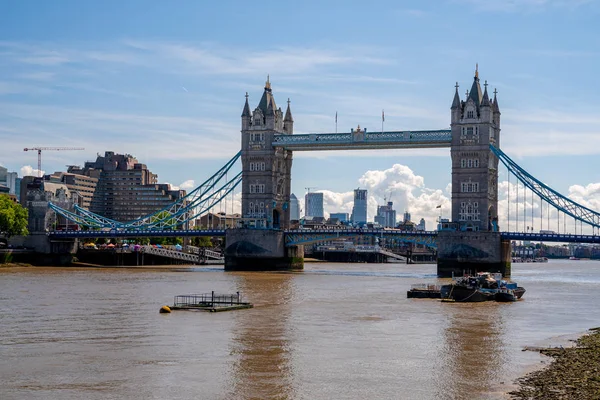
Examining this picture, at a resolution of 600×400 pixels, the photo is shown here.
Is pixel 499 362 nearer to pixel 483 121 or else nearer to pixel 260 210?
pixel 483 121

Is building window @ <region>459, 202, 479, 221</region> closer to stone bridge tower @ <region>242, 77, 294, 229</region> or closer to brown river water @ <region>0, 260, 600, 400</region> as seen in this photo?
stone bridge tower @ <region>242, 77, 294, 229</region>

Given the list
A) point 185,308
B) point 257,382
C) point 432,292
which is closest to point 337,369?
point 257,382

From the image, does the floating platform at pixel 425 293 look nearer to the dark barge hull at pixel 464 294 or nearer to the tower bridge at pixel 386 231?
the dark barge hull at pixel 464 294

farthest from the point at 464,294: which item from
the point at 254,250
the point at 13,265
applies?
the point at 13,265

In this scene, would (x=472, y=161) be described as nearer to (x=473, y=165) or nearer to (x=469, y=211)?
(x=473, y=165)

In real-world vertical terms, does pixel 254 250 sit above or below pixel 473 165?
below

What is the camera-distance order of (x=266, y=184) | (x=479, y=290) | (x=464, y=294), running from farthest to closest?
(x=266, y=184) < (x=479, y=290) < (x=464, y=294)

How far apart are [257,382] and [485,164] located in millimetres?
79171

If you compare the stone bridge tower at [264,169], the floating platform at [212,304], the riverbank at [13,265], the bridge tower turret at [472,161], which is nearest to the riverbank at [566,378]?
the floating platform at [212,304]

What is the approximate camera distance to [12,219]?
112312 mm

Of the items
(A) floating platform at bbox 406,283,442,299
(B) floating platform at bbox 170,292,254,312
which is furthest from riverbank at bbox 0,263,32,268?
(A) floating platform at bbox 406,283,442,299

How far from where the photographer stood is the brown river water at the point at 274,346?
3000 cm

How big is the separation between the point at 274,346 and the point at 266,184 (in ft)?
263

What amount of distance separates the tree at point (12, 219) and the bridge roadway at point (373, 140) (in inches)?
1350
